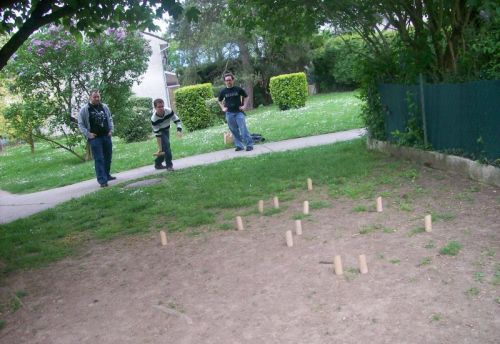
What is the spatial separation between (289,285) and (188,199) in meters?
3.89

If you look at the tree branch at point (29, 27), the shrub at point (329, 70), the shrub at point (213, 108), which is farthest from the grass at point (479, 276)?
the shrub at point (329, 70)

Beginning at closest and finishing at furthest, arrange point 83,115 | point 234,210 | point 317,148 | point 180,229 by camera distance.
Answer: point 180,229 < point 234,210 < point 83,115 < point 317,148

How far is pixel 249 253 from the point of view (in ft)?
17.3

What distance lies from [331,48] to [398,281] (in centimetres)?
2835

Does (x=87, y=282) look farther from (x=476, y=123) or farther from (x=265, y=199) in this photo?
(x=476, y=123)

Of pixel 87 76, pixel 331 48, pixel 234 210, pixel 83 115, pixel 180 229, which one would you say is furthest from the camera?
pixel 331 48

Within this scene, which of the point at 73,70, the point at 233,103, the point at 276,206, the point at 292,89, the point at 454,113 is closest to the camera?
the point at 276,206

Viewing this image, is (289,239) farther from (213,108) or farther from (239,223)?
(213,108)

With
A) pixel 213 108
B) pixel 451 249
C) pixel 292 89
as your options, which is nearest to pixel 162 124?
pixel 451 249

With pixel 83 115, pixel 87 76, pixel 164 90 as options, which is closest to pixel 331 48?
pixel 164 90

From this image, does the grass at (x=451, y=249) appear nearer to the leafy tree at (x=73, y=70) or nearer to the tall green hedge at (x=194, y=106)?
the leafy tree at (x=73, y=70)

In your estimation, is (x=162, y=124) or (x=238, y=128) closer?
(x=162, y=124)

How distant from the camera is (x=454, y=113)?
7.59 metres

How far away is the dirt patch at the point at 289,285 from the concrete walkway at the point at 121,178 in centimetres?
379
